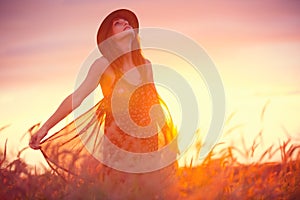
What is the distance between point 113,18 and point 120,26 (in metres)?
0.08

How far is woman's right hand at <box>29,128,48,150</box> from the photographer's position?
12.0 feet

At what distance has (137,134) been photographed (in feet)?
12.1

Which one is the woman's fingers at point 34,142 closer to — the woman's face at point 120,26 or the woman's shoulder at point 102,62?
the woman's shoulder at point 102,62

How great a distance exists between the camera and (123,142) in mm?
3682

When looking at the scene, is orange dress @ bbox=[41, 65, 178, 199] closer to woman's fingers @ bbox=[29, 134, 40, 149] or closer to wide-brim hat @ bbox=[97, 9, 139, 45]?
woman's fingers @ bbox=[29, 134, 40, 149]

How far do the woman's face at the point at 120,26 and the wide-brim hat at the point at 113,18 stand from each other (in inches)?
1.3

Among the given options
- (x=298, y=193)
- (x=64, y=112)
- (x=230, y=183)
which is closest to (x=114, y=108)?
(x=64, y=112)

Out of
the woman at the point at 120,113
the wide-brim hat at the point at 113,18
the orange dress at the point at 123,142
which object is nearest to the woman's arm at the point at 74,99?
the woman at the point at 120,113

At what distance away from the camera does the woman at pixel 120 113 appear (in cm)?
363

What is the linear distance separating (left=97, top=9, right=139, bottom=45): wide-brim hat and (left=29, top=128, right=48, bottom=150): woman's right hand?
0.73 metres

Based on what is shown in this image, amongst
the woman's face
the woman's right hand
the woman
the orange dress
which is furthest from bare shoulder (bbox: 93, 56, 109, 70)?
the woman's right hand

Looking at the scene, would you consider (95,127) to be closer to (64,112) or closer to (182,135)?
(64,112)

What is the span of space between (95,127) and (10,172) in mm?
684

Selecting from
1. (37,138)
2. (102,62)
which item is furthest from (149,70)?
(37,138)
